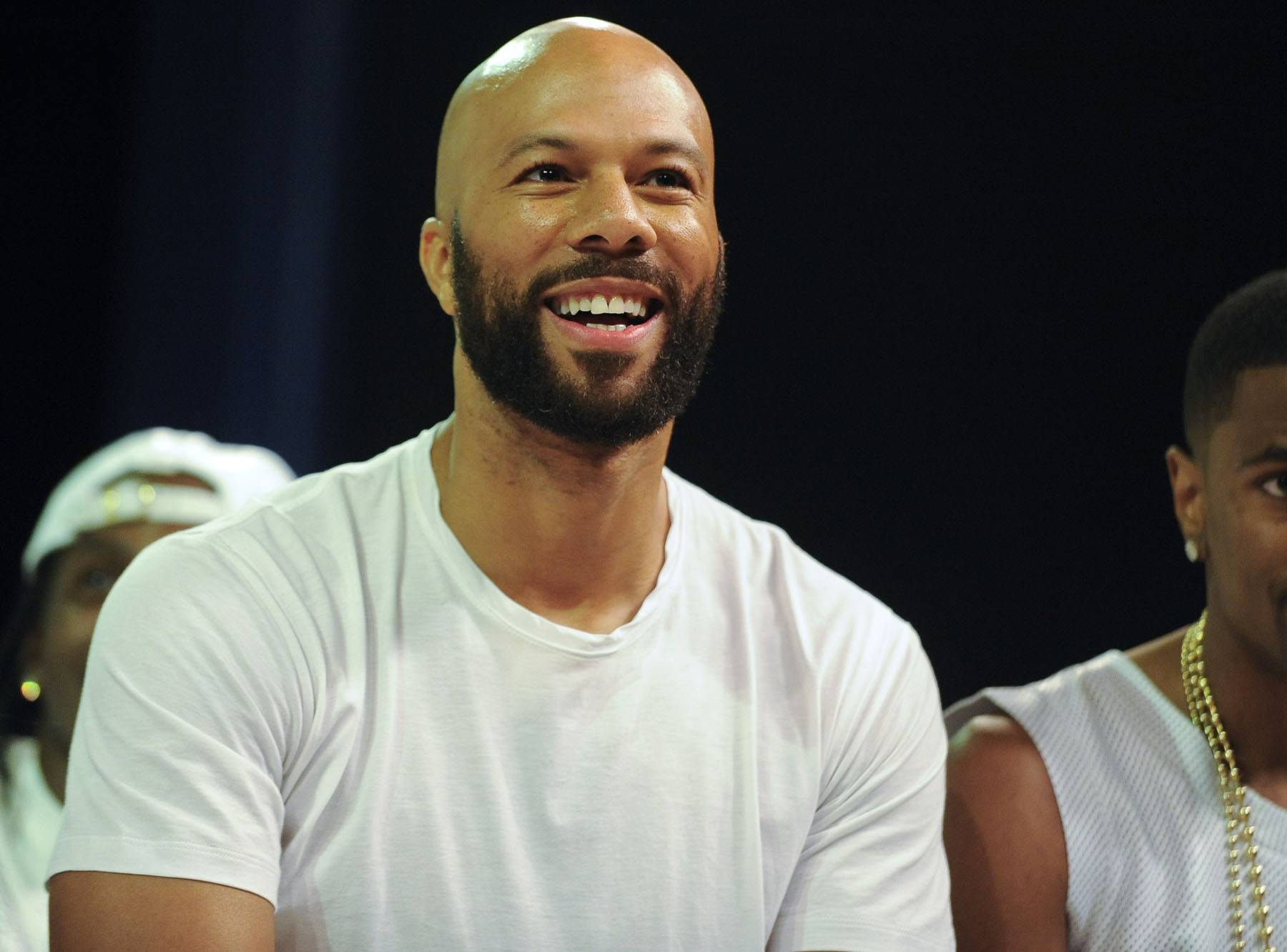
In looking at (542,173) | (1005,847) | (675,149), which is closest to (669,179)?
(675,149)

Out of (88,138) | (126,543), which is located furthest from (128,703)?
(88,138)

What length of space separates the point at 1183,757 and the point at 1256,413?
1.39 feet

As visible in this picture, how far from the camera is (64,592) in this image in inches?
88.7

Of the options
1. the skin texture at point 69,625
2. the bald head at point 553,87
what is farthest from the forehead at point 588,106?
the skin texture at point 69,625

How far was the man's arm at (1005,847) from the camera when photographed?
1771 millimetres

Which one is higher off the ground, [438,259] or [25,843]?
[438,259]

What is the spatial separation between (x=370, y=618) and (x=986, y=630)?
Answer: 139 cm

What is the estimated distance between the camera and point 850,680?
168 centimetres

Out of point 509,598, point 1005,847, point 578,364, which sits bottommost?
point 1005,847

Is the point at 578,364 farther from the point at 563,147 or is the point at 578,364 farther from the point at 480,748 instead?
the point at 480,748

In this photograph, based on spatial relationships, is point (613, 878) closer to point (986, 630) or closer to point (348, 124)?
point (986, 630)

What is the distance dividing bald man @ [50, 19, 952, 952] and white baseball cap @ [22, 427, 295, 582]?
2.30ft

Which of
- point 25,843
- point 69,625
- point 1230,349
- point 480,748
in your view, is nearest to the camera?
point 480,748

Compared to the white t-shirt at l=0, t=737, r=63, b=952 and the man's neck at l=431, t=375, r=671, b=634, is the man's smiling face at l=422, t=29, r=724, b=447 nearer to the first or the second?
the man's neck at l=431, t=375, r=671, b=634
